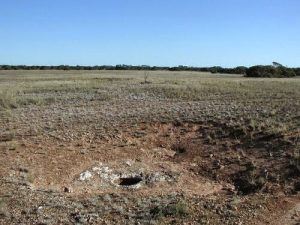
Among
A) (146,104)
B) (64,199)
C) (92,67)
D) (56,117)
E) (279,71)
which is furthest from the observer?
(92,67)

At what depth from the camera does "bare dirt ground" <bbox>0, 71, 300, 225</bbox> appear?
9.88 metres

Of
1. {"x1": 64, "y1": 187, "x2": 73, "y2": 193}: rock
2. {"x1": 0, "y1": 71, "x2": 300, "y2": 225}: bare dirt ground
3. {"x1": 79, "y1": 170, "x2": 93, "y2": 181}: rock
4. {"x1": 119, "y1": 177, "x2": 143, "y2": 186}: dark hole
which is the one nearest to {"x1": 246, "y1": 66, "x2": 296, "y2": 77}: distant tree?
{"x1": 0, "y1": 71, "x2": 300, "y2": 225}: bare dirt ground

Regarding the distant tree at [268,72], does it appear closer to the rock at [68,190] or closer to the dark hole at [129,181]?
the dark hole at [129,181]

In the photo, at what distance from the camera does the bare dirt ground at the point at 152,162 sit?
988 cm

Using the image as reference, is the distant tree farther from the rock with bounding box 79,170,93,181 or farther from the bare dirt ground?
the rock with bounding box 79,170,93,181

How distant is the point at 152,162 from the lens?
14.8 m

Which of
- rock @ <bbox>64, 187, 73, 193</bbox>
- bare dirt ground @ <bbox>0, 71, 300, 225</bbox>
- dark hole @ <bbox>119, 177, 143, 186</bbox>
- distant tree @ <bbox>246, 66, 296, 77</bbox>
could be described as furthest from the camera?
distant tree @ <bbox>246, 66, 296, 77</bbox>

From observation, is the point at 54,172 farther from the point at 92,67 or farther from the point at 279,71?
the point at 92,67

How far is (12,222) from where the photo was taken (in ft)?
30.7

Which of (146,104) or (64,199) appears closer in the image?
(64,199)

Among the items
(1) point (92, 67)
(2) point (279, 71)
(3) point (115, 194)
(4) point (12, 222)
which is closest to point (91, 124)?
(3) point (115, 194)

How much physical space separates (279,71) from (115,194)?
48706 mm

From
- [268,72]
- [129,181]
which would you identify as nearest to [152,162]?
[129,181]

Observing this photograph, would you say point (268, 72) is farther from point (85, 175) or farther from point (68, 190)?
point (68, 190)
